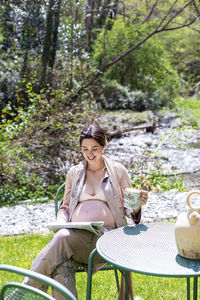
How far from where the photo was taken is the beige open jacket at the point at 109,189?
229 centimetres

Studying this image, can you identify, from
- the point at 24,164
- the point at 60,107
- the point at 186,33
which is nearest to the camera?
the point at 24,164

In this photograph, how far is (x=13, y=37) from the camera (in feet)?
29.4

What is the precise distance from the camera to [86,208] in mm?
2301

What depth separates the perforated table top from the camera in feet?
5.33

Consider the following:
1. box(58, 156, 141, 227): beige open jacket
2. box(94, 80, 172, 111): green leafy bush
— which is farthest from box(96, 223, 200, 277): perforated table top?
box(94, 80, 172, 111): green leafy bush

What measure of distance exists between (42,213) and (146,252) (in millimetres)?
3000

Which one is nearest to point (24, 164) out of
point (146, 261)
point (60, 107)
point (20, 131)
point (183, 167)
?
point (20, 131)

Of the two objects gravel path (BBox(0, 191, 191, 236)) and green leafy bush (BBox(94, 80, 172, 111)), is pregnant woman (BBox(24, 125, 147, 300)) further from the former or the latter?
green leafy bush (BBox(94, 80, 172, 111))

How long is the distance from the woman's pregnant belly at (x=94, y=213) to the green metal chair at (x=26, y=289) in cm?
93

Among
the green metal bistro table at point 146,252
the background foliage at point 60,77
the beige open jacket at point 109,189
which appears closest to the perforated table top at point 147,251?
the green metal bistro table at point 146,252

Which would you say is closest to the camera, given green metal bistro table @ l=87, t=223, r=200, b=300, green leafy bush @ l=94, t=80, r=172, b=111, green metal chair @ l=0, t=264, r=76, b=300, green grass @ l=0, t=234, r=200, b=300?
green metal chair @ l=0, t=264, r=76, b=300

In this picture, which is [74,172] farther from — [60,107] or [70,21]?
[70,21]

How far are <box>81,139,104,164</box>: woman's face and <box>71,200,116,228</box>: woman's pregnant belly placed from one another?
27 cm

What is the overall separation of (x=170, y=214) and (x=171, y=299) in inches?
74.9
